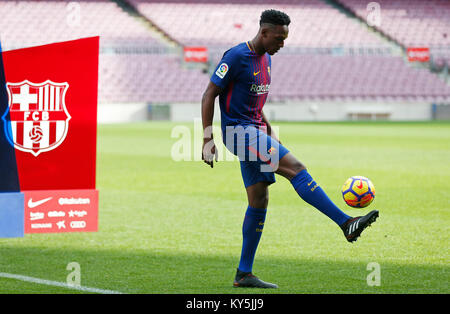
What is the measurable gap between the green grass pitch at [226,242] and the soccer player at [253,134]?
0.50 m

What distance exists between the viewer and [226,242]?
7195mm

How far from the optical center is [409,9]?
1941 inches

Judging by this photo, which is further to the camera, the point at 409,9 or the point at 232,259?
the point at 409,9

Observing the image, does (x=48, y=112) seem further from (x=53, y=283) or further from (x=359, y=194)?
(x=359, y=194)

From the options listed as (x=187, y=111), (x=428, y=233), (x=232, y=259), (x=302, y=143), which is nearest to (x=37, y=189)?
(x=232, y=259)

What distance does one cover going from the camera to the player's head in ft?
16.9

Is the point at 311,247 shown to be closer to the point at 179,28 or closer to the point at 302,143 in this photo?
the point at 302,143

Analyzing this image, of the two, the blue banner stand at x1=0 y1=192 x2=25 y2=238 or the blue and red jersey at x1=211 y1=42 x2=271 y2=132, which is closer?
the blue and red jersey at x1=211 y1=42 x2=271 y2=132

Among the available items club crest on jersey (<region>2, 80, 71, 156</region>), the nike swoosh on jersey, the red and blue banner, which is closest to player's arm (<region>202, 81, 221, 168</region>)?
the red and blue banner

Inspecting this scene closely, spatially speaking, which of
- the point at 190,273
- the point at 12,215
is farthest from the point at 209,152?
the point at 12,215

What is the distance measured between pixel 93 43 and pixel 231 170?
346 inches

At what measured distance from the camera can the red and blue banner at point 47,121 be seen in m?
6.73

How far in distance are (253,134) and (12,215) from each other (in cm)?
279

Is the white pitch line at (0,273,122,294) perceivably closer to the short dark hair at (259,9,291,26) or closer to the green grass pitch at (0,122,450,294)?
the green grass pitch at (0,122,450,294)
